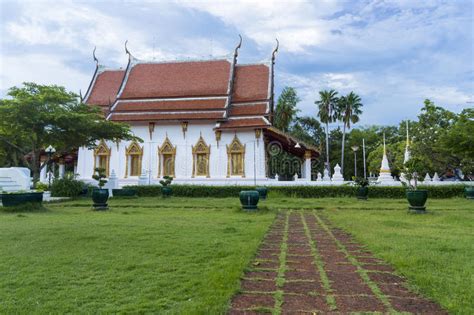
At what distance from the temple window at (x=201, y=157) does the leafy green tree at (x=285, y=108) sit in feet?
48.7

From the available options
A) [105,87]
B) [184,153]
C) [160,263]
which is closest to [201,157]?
[184,153]

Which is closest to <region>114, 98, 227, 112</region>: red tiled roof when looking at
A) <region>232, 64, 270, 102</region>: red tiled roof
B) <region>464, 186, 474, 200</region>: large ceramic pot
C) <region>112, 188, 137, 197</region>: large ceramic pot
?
<region>232, 64, 270, 102</region>: red tiled roof

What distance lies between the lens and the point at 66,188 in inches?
735

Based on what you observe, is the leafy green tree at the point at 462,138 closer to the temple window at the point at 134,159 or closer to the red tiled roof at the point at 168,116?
the red tiled roof at the point at 168,116

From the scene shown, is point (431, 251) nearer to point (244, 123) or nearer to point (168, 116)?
point (244, 123)

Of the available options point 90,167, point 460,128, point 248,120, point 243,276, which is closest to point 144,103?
point 90,167

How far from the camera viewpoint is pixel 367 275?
4465mm

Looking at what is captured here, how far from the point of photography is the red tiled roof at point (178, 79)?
24125mm

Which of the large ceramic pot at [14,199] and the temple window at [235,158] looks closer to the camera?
the large ceramic pot at [14,199]

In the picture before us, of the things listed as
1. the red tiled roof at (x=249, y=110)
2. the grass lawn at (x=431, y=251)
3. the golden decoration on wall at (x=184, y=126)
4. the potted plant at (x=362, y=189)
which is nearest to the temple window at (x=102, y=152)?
the golden decoration on wall at (x=184, y=126)

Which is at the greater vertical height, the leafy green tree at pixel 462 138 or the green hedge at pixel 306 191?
the leafy green tree at pixel 462 138

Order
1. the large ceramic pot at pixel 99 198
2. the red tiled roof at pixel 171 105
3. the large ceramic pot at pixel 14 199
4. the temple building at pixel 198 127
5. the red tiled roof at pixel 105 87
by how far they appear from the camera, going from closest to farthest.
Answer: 1. the large ceramic pot at pixel 14 199
2. the large ceramic pot at pixel 99 198
3. the temple building at pixel 198 127
4. the red tiled roof at pixel 171 105
5. the red tiled roof at pixel 105 87

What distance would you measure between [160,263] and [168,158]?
19.1 meters

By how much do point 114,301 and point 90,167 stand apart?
22.2 m
